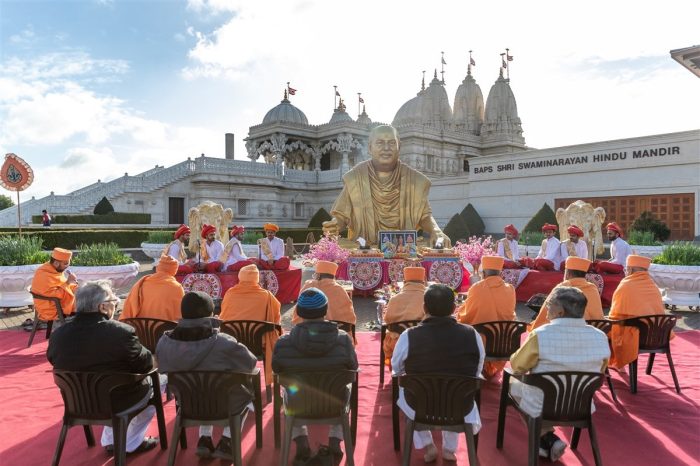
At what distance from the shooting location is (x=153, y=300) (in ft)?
18.3

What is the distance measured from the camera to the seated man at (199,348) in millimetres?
3518

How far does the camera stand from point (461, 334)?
11.4 ft

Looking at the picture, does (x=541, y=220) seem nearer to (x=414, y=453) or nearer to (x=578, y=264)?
(x=578, y=264)

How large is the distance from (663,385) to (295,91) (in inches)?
1692

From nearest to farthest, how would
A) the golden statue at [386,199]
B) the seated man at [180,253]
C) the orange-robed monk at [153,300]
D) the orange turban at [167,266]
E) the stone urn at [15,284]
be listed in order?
1. the orange-robed monk at [153,300]
2. the orange turban at [167,266]
3. the stone urn at [15,284]
4. the seated man at [180,253]
5. the golden statue at [386,199]

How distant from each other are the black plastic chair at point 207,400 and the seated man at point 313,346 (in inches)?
12.5

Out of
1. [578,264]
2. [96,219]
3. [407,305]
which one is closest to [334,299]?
[407,305]

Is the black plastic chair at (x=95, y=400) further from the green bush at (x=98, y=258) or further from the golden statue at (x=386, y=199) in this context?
the golden statue at (x=386, y=199)

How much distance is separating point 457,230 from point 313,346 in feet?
72.9

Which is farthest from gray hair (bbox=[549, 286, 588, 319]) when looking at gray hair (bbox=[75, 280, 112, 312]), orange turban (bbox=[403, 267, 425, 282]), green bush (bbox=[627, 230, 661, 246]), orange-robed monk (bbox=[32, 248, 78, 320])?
green bush (bbox=[627, 230, 661, 246])

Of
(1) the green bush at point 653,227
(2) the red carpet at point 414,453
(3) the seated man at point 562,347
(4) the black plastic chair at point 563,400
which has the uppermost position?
(1) the green bush at point 653,227

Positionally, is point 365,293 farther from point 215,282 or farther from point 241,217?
point 241,217

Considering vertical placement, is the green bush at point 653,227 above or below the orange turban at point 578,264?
above

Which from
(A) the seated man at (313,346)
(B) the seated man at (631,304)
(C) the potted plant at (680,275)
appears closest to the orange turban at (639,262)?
(B) the seated man at (631,304)
